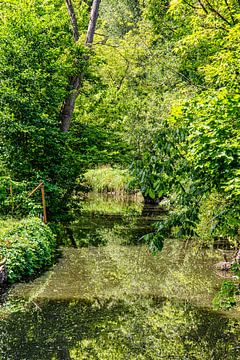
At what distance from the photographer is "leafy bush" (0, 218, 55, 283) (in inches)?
386

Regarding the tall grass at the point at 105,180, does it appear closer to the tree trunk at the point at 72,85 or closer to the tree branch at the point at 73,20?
the tree trunk at the point at 72,85

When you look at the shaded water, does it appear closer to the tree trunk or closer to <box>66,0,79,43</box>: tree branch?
the tree trunk

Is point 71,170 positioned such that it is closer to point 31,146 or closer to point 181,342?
point 31,146

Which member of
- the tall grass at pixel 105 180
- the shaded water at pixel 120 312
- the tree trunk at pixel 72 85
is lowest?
the shaded water at pixel 120 312

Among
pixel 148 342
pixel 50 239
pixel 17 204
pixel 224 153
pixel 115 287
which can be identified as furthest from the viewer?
pixel 17 204

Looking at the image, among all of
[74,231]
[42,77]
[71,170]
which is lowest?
[74,231]

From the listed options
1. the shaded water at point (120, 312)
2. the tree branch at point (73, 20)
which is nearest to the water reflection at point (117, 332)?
the shaded water at point (120, 312)

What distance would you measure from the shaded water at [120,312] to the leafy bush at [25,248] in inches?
13.9

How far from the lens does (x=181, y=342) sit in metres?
7.30

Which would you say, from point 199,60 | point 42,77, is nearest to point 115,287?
point 42,77

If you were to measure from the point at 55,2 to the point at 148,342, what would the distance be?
15917 millimetres

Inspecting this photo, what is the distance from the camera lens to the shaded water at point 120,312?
691 centimetres

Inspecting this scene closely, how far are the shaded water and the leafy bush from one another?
353 millimetres

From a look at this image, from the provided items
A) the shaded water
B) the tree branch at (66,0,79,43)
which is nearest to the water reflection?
the shaded water
